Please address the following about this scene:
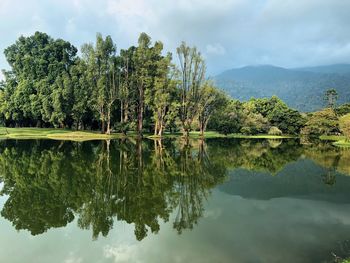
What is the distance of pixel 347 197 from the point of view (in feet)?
60.9

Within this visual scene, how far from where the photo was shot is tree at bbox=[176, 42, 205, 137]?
243 feet

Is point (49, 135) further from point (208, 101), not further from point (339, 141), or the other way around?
point (339, 141)

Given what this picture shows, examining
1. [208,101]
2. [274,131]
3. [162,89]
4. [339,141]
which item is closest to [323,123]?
[274,131]

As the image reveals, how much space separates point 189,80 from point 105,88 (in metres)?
19.3

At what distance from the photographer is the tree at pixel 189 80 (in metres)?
73.9

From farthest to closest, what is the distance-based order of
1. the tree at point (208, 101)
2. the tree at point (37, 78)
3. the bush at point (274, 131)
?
the bush at point (274, 131) < the tree at point (208, 101) < the tree at point (37, 78)

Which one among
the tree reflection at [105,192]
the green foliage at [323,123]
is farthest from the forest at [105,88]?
the tree reflection at [105,192]

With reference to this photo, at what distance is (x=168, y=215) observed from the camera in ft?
45.8

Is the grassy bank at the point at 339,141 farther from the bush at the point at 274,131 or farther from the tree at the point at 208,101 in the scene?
the tree at the point at 208,101

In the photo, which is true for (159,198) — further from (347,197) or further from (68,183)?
(347,197)

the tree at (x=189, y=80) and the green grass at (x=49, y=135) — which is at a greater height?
the tree at (x=189, y=80)

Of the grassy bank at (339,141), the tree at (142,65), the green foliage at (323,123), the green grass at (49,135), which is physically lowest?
the grassy bank at (339,141)

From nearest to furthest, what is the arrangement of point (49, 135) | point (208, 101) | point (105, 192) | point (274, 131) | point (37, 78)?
point (105, 192)
point (49, 135)
point (208, 101)
point (37, 78)
point (274, 131)

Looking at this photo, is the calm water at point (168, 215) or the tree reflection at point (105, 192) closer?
the calm water at point (168, 215)
